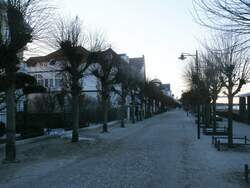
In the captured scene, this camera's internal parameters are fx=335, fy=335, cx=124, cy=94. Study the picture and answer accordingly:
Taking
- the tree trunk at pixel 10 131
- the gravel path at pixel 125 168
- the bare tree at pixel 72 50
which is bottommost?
the gravel path at pixel 125 168

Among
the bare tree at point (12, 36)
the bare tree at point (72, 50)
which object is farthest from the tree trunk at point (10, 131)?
the bare tree at point (72, 50)

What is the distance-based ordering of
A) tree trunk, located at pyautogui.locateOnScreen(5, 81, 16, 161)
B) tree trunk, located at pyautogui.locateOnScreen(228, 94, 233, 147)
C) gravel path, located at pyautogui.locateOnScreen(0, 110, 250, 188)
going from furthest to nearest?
tree trunk, located at pyautogui.locateOnScreen(228, 94, 233, 147), tree trunk, located at pyautogui.locateOnScreen(5, 81, 16, 161), gravel path, located at pyautogui.locateOnScreen(0, 110, 250, 188)

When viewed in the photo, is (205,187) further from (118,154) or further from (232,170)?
(118,154)

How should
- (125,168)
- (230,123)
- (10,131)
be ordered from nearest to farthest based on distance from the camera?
1. (125,168)
2. (10,131)
3. (230,123)

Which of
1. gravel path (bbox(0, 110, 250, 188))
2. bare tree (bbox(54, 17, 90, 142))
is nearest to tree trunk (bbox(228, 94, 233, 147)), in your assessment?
gravel path (bbox(0, 110, 250, 188))

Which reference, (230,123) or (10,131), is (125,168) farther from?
(230,123)

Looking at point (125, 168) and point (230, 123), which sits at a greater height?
point (230, 123)

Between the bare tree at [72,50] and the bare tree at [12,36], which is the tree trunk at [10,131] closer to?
the bare tree at [12,36]

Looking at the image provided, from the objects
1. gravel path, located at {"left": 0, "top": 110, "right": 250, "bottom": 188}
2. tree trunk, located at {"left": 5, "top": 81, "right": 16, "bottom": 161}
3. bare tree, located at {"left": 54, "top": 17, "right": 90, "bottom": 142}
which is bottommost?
gravel path, located at {"left": 0, "top": 110, "right": 250, "bottom": 188}

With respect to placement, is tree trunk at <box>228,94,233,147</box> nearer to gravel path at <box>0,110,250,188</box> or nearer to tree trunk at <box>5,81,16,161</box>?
gravel path at <box>0,110,250,188</box>

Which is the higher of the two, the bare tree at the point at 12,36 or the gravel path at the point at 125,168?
the bare tree at the point at 12,36

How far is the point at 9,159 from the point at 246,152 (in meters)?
9.51

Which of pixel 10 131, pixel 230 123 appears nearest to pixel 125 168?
pixel 10 131

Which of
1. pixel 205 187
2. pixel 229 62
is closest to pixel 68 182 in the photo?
pixel 205 187
